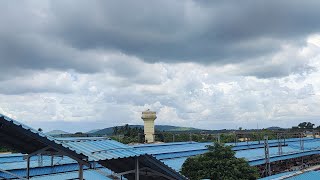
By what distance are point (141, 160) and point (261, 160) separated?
2121 cm

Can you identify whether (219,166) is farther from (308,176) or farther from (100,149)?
Answer: (100,149)

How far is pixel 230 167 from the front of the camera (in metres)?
19.2

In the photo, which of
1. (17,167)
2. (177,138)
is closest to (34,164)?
(17,167)

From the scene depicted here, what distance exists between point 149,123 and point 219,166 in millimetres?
30146

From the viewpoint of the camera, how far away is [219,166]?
19.4 meters

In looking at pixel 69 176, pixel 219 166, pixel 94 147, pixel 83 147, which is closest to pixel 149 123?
pixel 219 166

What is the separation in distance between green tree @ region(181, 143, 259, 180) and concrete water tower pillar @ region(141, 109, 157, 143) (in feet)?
92.3

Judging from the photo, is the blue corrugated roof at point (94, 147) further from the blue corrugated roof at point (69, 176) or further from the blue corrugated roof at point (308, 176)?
the blue corrugated roof at point (308, 176)

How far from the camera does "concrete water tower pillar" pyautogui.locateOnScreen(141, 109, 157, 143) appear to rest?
48.5m

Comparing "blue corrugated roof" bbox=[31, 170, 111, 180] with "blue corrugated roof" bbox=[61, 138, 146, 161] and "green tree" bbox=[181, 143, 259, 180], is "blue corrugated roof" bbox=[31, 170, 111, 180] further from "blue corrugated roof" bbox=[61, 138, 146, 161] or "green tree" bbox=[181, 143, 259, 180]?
"blue corrugated roof" bbox=[61, 138, 146, 161]

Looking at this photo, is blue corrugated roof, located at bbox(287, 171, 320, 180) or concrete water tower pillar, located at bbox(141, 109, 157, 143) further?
concrete water tower pillar, located at bbox(141, 109, 157, 143)

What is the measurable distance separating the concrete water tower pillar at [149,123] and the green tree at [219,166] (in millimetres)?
28133

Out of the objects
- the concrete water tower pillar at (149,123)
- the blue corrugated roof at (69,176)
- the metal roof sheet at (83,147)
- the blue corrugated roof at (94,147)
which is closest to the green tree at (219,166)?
the blue corrugated roof at (69,176)

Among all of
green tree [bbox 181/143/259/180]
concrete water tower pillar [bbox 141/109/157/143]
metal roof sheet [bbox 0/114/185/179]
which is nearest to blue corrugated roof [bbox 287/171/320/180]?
green tree [bbox 181/143/259/180]
